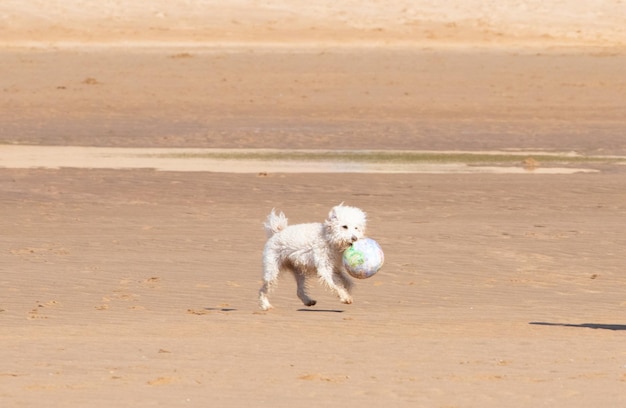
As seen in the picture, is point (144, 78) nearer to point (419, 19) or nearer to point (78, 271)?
point (419, 19)

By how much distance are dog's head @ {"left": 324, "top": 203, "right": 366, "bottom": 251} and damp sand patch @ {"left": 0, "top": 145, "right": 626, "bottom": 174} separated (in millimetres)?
8730

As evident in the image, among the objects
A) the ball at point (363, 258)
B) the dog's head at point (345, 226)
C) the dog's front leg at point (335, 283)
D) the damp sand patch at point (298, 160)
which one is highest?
the damp sand patch at point (298, 160)

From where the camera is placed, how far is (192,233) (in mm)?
13766

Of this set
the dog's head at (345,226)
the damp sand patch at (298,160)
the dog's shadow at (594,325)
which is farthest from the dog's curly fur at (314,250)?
the damp sand patch at (298,160)

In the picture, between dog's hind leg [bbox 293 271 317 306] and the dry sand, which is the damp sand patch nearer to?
the dry sand

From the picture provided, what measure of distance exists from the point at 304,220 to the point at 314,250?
4870 mm

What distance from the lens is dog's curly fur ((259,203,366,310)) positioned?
31.6ft

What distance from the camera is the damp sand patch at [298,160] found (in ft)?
61.3

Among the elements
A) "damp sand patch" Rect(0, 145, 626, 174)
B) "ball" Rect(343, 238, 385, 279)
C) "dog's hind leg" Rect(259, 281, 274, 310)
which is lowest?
"dog's hind leg" Rect(259, 281, 274, 310)

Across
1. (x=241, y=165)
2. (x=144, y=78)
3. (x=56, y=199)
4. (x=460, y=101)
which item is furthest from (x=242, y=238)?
(x=144, y=78)

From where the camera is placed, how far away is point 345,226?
9.60m

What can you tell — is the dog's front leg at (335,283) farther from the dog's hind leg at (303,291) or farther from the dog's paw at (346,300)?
the dog's hind leg at (303,291)

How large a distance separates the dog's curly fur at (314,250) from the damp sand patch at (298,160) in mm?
8304

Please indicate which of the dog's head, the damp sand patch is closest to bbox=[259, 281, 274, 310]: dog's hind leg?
the dog's head
